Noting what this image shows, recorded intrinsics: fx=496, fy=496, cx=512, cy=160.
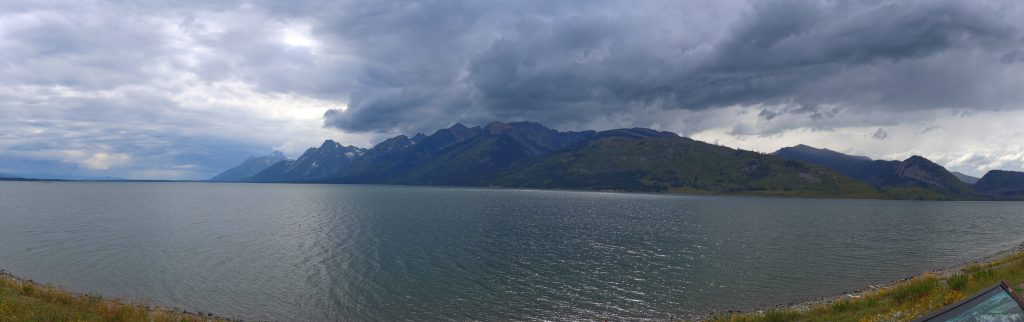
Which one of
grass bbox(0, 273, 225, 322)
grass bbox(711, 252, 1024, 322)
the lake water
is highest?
grass bbox(711, 252, 1024, 322)

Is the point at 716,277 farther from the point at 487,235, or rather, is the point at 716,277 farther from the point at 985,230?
the point at 985,230

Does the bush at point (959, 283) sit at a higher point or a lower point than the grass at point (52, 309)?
higher

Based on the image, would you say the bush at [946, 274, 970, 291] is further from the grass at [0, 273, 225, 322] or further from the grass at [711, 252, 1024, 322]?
the grass at [0, 273, 225, 322]

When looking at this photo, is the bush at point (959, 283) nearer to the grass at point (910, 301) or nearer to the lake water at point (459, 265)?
the grass at point (910, 301)

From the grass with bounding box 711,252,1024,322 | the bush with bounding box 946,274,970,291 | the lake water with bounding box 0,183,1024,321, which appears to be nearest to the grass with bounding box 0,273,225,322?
the lake water with bounding box 0,183,1024,321

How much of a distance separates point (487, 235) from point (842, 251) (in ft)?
223

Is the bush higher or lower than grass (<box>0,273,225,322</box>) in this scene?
higher

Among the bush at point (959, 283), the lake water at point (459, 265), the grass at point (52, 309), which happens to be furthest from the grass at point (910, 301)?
the grass at point (52, 309)

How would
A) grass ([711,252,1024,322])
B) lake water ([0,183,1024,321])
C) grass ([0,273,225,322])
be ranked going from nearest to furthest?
grass ([711,252,1024,322])
grass ([0,273,225,322])
lake water ([0,183,1024,321])

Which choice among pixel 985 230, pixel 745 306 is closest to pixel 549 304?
pixel 745 306

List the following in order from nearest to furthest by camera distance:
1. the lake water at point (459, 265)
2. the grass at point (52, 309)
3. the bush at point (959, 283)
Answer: the grass at point (52, 309) → the bush at point (959, 283) → the lake water at point (459, 265)

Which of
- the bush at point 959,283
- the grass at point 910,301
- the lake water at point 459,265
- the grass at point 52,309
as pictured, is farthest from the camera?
the lake water at point 459,265

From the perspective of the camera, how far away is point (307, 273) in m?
66.2

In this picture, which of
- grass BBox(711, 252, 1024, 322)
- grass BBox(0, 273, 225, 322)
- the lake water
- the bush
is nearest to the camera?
grass BBox(711, 252, 1024, 322)
